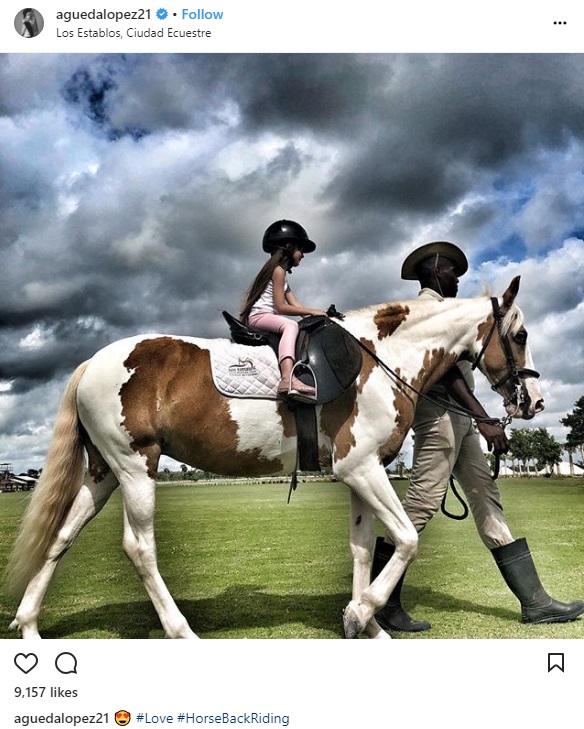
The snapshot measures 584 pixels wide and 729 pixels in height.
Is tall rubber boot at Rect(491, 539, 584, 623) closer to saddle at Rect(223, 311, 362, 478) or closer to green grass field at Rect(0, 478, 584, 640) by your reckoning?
green grass field at Rect(0, 478, 584, 640)

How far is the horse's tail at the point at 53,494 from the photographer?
4676 mm

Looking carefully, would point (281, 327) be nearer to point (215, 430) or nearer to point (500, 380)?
point (215, 430)

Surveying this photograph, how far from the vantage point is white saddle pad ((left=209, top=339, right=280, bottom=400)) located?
14.7ft

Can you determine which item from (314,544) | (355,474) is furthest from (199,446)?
(314,544)

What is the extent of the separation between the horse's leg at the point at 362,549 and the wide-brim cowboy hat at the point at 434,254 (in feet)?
6.56

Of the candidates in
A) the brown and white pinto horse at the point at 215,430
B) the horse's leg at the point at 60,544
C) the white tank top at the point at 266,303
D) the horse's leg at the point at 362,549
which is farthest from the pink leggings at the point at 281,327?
the horse's leg at the point at 60,544

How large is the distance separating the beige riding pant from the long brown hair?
158 centimetres

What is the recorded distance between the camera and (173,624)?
4293mm

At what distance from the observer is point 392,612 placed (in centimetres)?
500

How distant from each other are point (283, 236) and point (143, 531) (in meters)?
2.32
